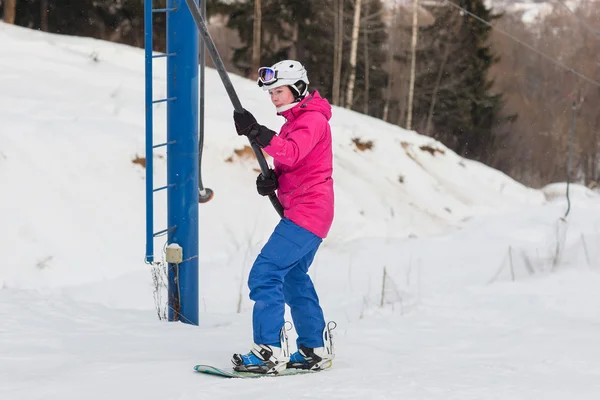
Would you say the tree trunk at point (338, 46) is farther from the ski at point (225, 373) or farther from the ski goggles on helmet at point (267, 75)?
the ski at point (225, 373)

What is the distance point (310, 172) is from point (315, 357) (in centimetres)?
94

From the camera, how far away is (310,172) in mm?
3633

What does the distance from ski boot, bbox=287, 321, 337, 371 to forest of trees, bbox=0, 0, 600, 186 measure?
9.08 metres

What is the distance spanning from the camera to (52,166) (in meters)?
8.08

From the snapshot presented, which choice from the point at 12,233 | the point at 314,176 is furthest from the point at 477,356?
the point at 12,233

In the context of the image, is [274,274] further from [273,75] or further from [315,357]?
[273,75]

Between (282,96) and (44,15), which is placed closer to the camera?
(282,96)

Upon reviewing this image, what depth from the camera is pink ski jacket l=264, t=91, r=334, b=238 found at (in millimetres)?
3553

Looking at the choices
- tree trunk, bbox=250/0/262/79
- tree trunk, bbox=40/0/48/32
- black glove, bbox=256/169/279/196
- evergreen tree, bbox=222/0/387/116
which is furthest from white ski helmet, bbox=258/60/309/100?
evergreen tree, bbox=222/0/387/116

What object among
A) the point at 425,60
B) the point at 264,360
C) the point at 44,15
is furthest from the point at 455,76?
the point at 264,360

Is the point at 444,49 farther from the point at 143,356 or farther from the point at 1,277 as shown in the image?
the point at 143,356

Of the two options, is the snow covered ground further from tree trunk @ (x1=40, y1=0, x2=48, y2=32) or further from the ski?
tree trunk @ (x1=40, y1=0, x2=48, y2=32)

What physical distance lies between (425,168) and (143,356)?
10.9m

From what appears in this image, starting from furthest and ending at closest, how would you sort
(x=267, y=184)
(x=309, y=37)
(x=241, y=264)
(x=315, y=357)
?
1. (x=309, y=37)
2. (x=241, y=264)
3. (x=315, y=357)
4. (x=267, y=184)
